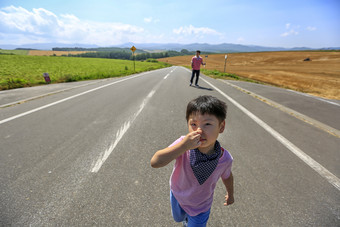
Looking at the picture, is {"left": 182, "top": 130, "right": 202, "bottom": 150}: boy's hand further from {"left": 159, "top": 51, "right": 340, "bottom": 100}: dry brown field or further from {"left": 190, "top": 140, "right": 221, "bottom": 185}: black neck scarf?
{"left": 159, "top": 51, "right": 340, "bottom": 100}: dry brown field

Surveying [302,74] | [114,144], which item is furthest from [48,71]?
[302,74]

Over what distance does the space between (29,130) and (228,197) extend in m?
4.49

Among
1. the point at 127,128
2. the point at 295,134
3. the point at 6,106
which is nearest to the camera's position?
the point at 295,134

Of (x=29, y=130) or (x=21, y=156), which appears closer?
(x=21, y=156)

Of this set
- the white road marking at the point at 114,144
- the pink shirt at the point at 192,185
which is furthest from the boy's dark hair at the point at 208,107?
the white road marking at the point at 114,144

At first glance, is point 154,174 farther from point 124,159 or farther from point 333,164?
point 333,164

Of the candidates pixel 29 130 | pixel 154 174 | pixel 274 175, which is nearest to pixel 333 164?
pixel 274 175

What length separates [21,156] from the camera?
2.78 m

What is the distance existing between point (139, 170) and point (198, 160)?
1616 millimetres

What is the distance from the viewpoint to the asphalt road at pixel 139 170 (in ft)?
5.94

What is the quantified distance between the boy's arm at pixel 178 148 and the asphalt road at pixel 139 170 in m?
1.19

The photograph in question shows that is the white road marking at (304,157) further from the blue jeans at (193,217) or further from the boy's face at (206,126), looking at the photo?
the boy's face at (206,126)

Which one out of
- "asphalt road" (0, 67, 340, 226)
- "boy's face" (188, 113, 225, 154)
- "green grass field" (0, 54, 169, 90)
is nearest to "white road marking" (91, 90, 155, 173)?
"asphalt road" (0, 67, 340, 226)

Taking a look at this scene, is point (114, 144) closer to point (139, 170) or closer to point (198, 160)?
point (139, 170)
